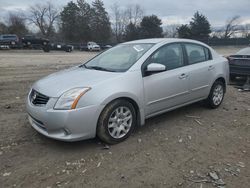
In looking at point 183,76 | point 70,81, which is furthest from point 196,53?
point 70,81

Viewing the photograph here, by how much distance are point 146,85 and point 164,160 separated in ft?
4.02

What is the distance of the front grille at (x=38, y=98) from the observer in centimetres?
362

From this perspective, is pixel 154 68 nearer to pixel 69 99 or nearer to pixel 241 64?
pixel 69 99

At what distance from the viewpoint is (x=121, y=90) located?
3771 mm

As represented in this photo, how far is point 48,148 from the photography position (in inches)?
147

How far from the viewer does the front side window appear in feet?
14.6

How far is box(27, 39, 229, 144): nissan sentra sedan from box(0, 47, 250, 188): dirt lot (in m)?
0.28

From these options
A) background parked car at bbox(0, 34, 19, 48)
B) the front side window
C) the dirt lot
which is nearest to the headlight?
the dirt lot

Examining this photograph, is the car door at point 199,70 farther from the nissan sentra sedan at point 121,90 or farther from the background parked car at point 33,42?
the background parked car at point 33,42

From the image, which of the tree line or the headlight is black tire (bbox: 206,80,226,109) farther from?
the tree line

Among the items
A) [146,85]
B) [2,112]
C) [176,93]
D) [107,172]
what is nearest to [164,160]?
[107,172]

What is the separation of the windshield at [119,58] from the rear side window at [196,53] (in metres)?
0.94

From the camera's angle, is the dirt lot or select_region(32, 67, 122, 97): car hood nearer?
the dirt lot

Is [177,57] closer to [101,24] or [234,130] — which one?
[234,130]
